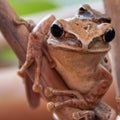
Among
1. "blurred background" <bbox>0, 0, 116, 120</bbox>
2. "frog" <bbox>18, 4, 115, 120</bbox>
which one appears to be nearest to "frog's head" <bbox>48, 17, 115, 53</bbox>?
"frog" <bbox>18, 4, 115, 120</bbox>

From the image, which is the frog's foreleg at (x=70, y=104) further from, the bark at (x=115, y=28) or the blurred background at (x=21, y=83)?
the blurred background at (x=21, y=83)

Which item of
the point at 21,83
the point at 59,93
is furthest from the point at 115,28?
the point at 21,83

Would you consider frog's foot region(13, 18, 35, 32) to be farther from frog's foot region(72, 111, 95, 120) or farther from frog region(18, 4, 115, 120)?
frog's foot region(72, 111, 95, 120)

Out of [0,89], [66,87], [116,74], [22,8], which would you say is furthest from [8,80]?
[116,74]

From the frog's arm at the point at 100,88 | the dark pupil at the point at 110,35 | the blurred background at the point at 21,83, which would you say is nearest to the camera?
the dark pupil at the point at 110,35

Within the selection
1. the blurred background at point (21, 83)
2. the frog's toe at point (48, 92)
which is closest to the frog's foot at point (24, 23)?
the frog's toe at point (48, 92)

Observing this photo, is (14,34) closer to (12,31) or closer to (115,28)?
(12,31)
